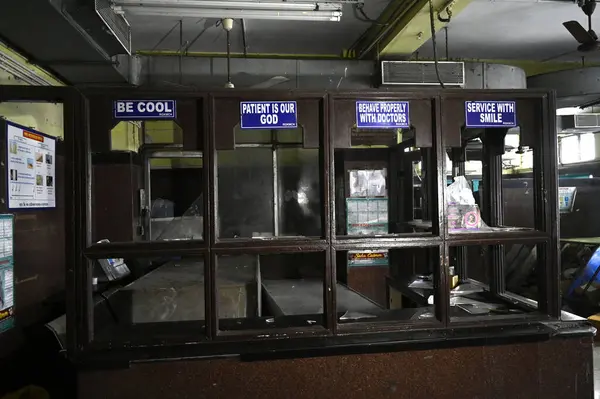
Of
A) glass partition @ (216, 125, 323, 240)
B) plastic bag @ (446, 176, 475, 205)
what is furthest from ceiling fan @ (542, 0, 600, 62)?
glass partition @ (216, 125, 323, 240)

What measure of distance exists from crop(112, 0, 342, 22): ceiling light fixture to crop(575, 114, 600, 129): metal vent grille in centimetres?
496

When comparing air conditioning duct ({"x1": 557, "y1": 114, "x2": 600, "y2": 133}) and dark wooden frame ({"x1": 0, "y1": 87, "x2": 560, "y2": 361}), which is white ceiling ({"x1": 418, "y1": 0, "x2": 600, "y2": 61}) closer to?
air conditioning duct ({"x1": 557, "y1": 114, "x2": 600, "y2": 133})

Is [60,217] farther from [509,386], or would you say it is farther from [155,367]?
[509,386]

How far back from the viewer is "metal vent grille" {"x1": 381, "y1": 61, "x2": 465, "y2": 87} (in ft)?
13.6

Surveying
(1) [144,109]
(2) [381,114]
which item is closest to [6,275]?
(1) [144,109]

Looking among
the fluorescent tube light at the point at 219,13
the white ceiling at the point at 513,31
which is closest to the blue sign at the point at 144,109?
the fluorescent tube light at the point at 219,13

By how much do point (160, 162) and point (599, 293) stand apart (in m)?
5.70

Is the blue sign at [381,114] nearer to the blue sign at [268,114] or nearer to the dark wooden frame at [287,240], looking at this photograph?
the dark wooden frame at [287,240]

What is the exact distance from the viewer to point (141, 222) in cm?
441

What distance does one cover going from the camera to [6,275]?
8.48ft

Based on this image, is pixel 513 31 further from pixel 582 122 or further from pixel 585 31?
pixel 582 122

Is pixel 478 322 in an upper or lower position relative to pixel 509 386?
upper

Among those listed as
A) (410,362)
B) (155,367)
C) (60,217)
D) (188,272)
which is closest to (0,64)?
(60,217)

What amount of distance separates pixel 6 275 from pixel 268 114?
6.21 feet
